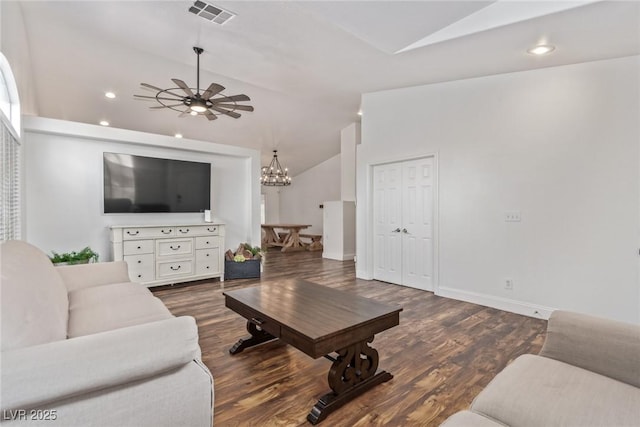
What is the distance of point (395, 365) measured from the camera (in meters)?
2.35

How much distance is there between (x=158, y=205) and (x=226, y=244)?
1337 mm

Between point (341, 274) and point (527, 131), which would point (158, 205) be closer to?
point (341, 274)

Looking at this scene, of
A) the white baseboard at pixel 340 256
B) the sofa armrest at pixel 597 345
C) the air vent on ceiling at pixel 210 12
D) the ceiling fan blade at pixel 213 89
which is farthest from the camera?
the white baseboard at pixel 340 256

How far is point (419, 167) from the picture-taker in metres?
4.58

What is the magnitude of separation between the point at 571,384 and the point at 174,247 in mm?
4624

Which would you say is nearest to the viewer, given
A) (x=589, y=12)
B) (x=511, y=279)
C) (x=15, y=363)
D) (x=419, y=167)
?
(x=15, y=363)

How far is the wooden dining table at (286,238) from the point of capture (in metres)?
9.05

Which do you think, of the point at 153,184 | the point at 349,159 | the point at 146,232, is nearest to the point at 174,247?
the point at 146,232

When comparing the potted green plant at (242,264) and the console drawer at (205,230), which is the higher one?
the console drawer at (205,230)

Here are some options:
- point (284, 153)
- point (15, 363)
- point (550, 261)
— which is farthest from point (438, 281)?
point (284, 153)

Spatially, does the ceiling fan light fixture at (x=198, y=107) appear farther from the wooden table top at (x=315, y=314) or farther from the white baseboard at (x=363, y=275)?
the white baseboard at (x=363, y=275)

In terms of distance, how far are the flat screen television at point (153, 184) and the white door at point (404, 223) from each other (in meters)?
2.90

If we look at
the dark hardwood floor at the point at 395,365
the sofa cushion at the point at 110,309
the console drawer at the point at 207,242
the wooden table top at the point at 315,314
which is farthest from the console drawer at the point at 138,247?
the wooden table top at the point at 315,314

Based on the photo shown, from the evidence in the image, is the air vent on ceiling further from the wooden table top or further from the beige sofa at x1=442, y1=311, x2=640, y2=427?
the beige sofa at x1=442, y1=311, x2=640, y2=427
